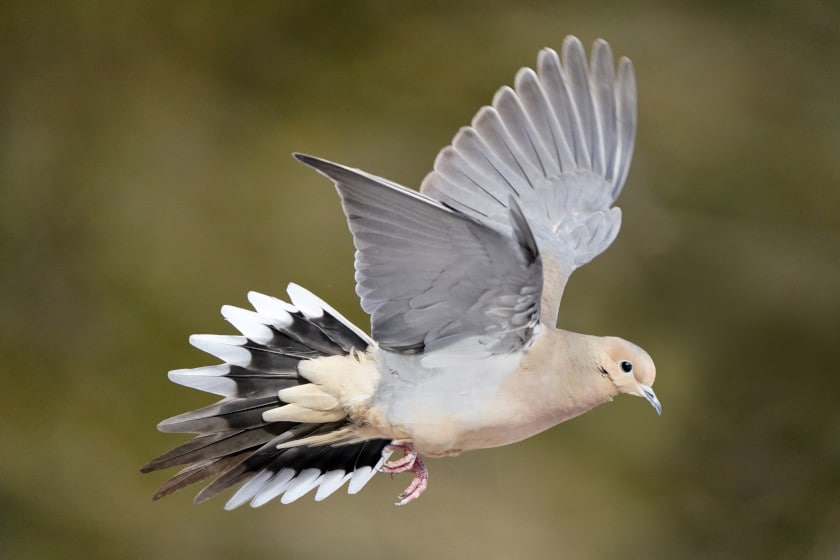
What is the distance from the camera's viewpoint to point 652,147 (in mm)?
5312

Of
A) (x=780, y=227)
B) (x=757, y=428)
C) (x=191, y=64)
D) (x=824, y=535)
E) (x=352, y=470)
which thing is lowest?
(x=824, y=535)

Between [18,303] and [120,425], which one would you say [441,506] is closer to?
[120,425]

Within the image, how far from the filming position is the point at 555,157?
104 inches

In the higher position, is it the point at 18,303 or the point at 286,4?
the point at 286,4

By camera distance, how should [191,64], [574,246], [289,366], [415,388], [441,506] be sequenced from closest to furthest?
[415,388]
[289,366]
[574,246]
[441,506]
[191,64]

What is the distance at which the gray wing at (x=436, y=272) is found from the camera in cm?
188

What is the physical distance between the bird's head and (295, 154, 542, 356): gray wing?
0.16 m

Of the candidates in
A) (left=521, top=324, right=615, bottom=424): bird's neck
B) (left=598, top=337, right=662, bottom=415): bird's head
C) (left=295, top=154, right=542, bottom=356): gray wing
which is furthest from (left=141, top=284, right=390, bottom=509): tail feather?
(left=598, top=337, right=662, bottom=415): bird's head

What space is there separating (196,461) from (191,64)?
3252 mm

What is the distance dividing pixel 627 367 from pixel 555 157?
0.70 metres

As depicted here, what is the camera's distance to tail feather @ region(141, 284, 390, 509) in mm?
2277

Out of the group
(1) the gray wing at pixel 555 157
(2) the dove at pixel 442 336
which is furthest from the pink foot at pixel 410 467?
(1) the gray wing at pixel 555 157

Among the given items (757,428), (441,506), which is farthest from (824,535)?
(441,506)

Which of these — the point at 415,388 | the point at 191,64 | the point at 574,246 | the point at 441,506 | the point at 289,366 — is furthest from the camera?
the point at 191,64
